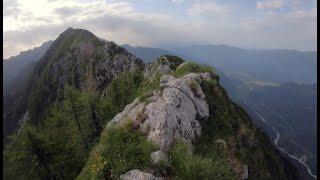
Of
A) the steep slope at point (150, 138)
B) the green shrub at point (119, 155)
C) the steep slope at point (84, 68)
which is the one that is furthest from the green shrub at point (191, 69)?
the steep slope at point (84, 68)

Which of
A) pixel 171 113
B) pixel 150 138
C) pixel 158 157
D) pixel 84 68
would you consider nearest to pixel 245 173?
pixel 171 113

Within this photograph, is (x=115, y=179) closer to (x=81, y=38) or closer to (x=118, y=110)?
(x=118, y=110)

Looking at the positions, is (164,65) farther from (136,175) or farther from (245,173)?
(136,175)

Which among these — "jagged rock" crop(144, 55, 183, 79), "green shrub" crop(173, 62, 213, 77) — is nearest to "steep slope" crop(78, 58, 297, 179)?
"green shrub" crop(173, 62, 213, 77)

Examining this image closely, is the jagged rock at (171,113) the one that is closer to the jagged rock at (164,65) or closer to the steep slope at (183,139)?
the steep slope at (183,139)

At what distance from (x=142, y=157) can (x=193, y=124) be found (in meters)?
12.0

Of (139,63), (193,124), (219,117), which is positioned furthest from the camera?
(139,63)

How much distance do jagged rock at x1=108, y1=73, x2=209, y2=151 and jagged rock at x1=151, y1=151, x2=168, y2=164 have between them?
2164 millimetres

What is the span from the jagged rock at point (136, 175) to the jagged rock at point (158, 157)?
5.52 feet

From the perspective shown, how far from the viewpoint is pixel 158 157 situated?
31562 millimetres

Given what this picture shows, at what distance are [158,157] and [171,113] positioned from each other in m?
10.1

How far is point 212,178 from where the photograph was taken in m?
25.5

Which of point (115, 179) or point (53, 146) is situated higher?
point (115, 179)

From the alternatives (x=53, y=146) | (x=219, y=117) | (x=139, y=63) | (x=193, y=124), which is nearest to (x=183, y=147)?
(x=193, y=124)
